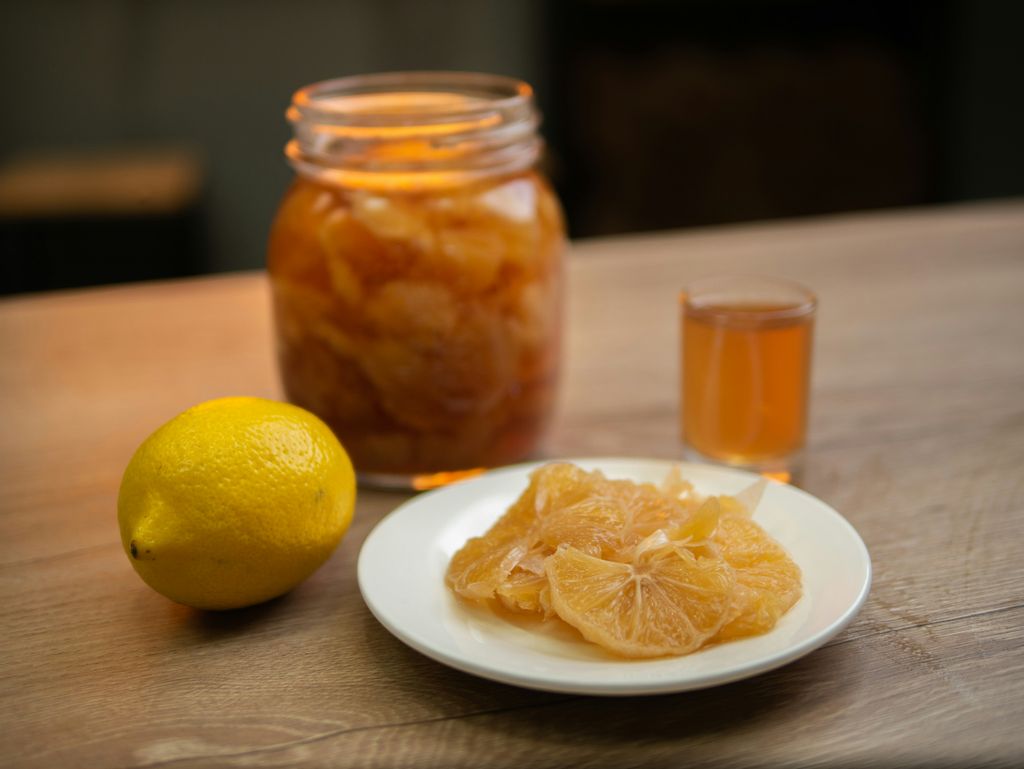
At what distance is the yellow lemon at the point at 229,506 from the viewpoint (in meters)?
0.74

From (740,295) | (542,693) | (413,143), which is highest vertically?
(413,143)

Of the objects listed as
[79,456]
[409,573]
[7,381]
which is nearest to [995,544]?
[409,573]

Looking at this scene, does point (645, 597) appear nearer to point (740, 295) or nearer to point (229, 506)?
point (229, 506)

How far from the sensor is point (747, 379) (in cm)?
98

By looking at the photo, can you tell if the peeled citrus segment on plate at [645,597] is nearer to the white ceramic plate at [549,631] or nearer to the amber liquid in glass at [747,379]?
the white ceramic plate at [549,631]

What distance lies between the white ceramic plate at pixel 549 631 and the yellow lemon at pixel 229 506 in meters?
0.05

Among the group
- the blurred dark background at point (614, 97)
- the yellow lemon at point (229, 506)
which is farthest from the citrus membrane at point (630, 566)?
the blurred dark background at point (614, 97)

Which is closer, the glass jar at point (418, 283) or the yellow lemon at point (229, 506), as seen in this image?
the yellow lemon at point (229, 506)

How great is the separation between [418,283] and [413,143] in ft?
0.41

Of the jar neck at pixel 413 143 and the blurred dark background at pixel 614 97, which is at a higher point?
the jar neck at pixel 413 143

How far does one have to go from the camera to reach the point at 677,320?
1.45m

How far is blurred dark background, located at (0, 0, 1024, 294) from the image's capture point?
3135 millimetres

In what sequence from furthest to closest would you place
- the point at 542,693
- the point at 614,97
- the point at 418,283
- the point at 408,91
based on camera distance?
1. the point at 614,97
2. the point at 408,91
3. the point at 418,283
4. the point at 542,693

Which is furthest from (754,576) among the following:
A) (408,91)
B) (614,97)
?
(614,97)
